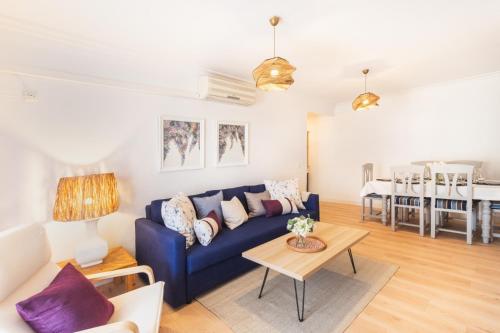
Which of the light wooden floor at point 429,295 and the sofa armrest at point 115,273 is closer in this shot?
the sofa armrest at point 115,273

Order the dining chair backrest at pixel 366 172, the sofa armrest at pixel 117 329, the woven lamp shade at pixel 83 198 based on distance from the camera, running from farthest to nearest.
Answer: the dining chair backrest at pixel 366 172 < the woven lamp shade at pixel 83 198 < the sofa armrest at pixel 117 329

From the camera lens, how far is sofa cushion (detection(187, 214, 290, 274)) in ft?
7.39

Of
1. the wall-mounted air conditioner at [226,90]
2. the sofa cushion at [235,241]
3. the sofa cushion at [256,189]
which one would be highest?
the wall-mounted air conditioner at [226,90]

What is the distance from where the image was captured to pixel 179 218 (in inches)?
96.0

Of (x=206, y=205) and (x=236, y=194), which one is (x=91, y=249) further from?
(x=236, y=194)

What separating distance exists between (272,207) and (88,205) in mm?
2120

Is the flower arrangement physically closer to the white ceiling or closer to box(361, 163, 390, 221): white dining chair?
the white ceiling

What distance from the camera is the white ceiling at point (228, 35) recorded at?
1946 millimetres

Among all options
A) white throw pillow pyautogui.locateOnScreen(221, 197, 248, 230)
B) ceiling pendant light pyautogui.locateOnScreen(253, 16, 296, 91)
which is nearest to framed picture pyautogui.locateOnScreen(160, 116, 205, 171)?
white throw pillow pyautogui.locateOnScreen(221, 197, 248, 230)

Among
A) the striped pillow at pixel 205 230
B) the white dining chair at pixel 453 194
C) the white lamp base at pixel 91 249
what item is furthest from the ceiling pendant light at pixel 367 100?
the white lamp base at pixel 91 249

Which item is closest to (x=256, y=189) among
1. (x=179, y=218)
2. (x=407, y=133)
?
(x=179, y=218)

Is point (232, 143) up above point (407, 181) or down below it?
above

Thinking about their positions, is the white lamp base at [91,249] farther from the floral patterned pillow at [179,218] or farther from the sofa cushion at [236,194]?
the sofa cushion at [236,194]

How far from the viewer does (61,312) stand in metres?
1.21
